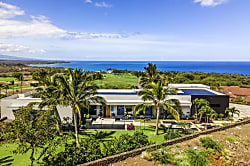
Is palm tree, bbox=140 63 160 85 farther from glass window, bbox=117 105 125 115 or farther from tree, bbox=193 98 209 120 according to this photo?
tree, bbox=193 98 209 120

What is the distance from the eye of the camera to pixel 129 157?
10312mm

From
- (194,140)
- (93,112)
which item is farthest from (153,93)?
(93,112)

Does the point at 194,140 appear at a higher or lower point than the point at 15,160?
higher

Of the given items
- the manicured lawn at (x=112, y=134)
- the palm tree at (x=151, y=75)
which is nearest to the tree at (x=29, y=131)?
the manicured lawn at (x=112, y=134)

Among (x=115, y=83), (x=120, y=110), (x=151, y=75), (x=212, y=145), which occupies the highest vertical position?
(x=151, y=75)

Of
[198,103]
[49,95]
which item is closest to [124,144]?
[49,95]

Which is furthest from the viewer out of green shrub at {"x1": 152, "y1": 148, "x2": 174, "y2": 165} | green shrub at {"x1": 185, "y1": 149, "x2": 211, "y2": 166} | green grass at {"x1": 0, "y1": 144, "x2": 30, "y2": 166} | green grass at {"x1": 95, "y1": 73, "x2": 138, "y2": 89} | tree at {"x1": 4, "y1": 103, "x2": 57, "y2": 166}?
green grass at {"x1": 95, "y1": 73, "x2": 138, "y2": 89}

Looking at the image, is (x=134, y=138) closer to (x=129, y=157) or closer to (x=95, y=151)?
(x=129, y=157)

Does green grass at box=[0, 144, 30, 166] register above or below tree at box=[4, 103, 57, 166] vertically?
below

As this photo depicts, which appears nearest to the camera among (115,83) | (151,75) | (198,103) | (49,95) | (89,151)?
(89,151)

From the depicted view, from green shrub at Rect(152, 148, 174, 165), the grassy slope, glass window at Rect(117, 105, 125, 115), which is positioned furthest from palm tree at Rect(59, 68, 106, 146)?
glass window at Rect(117, 105, 125, 115)

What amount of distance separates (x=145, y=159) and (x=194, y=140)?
4778mm

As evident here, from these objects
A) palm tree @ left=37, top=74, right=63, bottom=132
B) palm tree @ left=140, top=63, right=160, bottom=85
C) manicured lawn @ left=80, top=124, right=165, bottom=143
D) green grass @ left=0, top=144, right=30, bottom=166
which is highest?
palm tree @ left=140, top=63, right=160, bottom=85

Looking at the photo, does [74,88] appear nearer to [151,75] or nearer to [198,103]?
[151,75]
